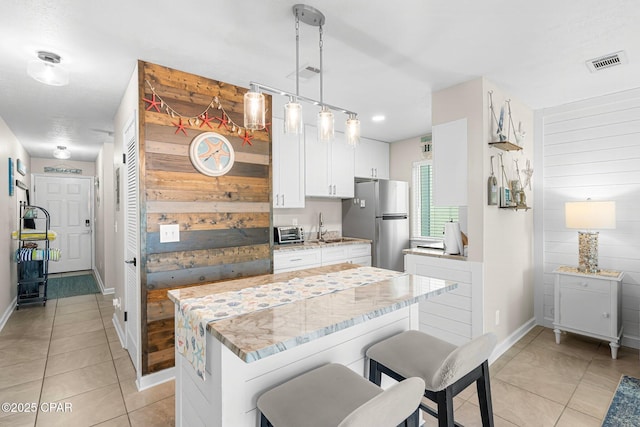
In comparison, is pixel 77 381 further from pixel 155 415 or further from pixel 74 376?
pixel 155 415

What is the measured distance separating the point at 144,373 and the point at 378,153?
4144 millimetres

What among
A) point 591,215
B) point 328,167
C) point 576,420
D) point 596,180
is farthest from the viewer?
point 328,167

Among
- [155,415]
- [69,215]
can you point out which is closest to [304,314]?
[155,415]

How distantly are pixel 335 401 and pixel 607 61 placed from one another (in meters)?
3.14

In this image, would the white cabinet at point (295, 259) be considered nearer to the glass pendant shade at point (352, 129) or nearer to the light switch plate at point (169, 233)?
the light switch plate at point (169, 233)

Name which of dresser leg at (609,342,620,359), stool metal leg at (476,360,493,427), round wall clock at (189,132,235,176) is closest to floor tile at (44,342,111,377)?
round wall clock at (189,132,235,176)

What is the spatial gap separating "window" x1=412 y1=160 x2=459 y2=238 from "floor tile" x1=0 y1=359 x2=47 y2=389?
15.1ft

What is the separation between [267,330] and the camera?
116cm

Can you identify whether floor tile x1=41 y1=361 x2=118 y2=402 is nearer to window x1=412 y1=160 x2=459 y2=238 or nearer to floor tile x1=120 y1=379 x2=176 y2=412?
floor tile x1=120 y1=379 x2=176 y2=412

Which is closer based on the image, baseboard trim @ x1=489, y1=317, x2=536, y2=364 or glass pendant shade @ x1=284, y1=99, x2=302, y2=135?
glass pendant shade @ x1=284, y1=99, x2=302, y2=135

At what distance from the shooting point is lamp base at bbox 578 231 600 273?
3121 mm

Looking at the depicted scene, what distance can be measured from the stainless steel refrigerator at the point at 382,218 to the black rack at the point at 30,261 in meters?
4.37

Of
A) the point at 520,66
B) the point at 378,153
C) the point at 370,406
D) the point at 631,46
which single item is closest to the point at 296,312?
Answer: the point at 370,406

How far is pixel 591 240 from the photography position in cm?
313
